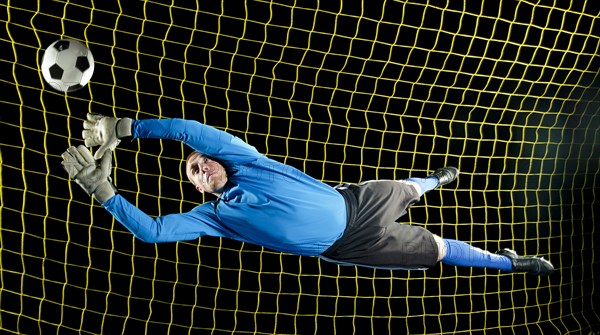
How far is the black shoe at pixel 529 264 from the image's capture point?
336 centimetres

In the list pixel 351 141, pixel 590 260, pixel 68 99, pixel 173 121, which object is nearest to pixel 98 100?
pixel 68 99

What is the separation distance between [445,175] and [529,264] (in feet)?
2.02

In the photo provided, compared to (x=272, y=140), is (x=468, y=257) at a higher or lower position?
lower

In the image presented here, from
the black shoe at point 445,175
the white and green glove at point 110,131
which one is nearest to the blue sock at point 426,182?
the black shoe at point 445,175

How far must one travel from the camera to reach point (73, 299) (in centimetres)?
383

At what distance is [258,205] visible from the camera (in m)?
2.66

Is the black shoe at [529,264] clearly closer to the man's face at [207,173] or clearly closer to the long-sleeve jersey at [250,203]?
the long-sleeve jersey at [250,203]

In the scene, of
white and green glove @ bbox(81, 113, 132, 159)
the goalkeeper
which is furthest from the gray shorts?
white and green glove @ bbox(81, 113, 132, 159)

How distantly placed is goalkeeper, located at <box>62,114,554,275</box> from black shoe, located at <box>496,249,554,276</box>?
1.83ft

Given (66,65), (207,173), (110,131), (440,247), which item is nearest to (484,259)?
(440,247)

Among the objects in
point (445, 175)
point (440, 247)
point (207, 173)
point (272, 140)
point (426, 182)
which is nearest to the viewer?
point (207, 173)

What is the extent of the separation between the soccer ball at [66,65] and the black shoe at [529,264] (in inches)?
87.2

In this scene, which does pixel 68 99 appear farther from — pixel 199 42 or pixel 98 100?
pixel 199 42

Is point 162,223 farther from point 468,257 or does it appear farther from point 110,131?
point 468,257
